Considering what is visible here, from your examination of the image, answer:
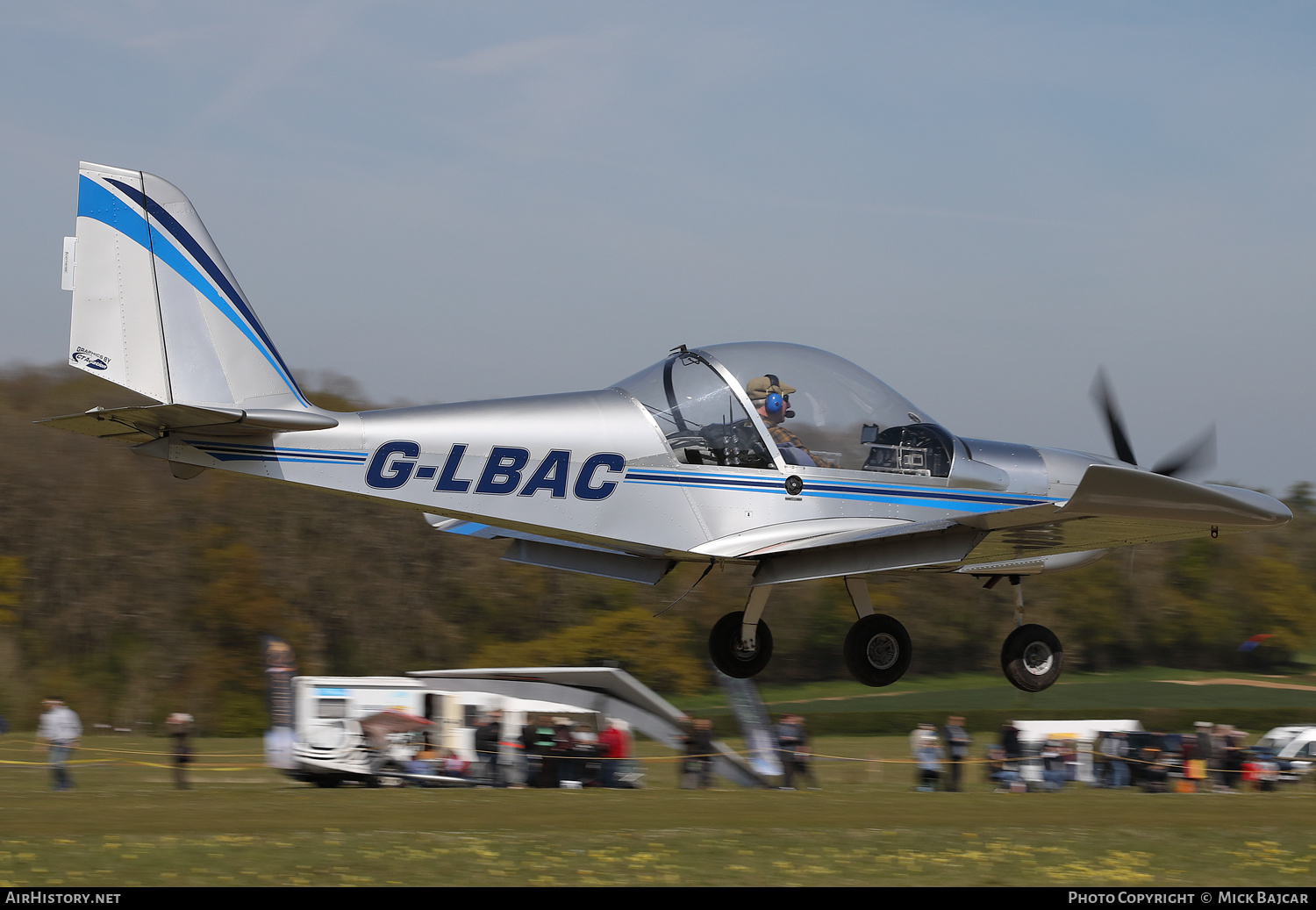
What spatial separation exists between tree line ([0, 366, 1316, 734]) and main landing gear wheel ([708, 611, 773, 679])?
22917 millimetres

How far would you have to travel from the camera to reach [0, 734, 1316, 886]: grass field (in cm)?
987

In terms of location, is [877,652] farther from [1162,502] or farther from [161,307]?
[161,307]

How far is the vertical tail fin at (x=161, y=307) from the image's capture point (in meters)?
10.3

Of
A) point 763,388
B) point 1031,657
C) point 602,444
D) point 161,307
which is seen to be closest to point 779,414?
point 763,388

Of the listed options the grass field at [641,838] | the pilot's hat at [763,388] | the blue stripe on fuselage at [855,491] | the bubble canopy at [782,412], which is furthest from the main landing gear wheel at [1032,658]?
the pilot's hat at [763,388]

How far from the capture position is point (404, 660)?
3938cm

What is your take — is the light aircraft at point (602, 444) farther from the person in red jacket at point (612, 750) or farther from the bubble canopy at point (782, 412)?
the person in red jacket at point (612, 750)

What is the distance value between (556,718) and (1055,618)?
2947cm

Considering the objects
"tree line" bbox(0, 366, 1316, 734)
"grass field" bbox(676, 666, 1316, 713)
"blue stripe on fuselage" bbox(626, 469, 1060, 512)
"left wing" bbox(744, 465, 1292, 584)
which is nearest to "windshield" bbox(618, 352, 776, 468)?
"blue stripe on fuselage" bbox(626, 469, 1060, 512)

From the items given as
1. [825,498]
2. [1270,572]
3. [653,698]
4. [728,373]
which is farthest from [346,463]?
[1270,572]

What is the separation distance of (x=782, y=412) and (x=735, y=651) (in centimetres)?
264

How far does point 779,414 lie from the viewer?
36.0 ft

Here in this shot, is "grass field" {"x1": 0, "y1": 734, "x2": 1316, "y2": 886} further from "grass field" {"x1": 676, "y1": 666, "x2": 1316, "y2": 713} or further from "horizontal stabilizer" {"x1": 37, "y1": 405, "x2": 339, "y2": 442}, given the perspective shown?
"grass field" {"x1": 676, "y1": 666, "x2": 1316, "y2": 713}

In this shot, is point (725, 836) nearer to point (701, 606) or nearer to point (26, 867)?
point (26, 867)
